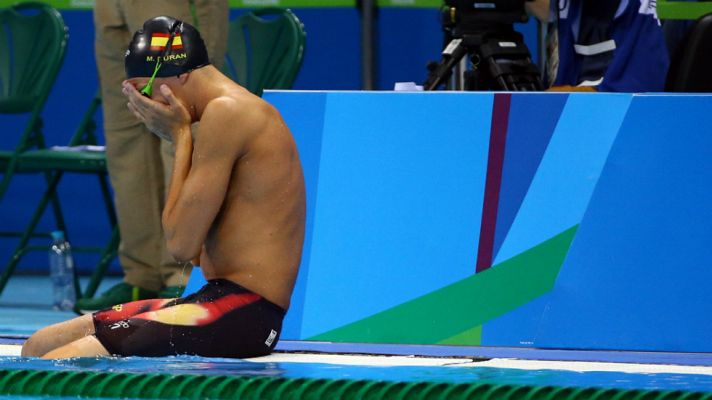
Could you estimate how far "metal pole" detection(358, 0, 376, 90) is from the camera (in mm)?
7949

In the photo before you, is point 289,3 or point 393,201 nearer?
point 393,201

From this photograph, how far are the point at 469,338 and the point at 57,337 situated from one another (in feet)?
4.22

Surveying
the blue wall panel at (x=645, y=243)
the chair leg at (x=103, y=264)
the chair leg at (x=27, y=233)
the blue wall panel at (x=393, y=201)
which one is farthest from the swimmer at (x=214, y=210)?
the chair leg at (x=27, y=233)

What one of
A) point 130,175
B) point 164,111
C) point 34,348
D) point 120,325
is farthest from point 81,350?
point 130,175

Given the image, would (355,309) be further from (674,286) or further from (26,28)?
(26,28)

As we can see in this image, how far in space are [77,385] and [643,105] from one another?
1.97m

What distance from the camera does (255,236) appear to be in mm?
4234

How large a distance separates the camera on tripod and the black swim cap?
161cm

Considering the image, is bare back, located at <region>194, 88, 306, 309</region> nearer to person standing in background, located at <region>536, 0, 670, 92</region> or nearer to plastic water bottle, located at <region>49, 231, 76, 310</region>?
person standing in background, located at <region>536, 0, 670, 92</region>

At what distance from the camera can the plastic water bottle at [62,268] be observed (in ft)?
24.0

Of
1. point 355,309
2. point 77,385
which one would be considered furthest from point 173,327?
point 355,309

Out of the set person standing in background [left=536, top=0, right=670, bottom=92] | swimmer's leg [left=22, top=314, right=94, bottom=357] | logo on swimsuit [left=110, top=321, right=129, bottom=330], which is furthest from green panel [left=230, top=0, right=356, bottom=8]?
logo on swimsuit [left=110, top=321, right=129, bottom=330]

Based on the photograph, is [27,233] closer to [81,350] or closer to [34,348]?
[34,348]

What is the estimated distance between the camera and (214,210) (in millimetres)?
4125
